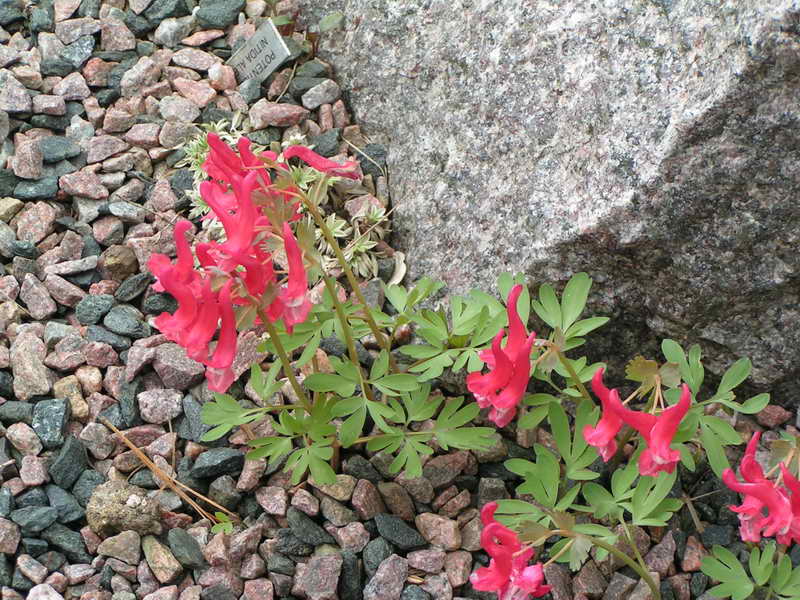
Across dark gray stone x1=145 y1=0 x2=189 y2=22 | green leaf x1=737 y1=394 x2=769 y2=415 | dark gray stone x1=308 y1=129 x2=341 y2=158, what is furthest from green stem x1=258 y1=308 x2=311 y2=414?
dark gray stone x1=145 y1=0 x2=189 y2=22

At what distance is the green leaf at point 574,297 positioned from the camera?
2.76 metres

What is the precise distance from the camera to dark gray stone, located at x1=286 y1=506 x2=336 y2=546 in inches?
114

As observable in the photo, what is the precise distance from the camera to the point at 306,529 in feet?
9.50

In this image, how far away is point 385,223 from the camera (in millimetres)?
3668

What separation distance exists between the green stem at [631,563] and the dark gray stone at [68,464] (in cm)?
157

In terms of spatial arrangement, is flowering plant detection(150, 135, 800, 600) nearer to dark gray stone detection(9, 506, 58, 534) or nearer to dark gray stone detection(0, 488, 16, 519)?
dark gray stone detection(9, 506, 58, 534)

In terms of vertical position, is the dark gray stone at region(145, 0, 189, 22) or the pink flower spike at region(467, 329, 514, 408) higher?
the dark gray stone at region(145, 0, 189, 22)

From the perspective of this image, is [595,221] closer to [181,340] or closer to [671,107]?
[671,107]

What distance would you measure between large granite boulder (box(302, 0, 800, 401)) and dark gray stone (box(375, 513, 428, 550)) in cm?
82

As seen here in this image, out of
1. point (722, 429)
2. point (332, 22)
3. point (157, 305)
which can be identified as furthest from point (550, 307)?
point (332, 22)

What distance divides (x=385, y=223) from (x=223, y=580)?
145cm

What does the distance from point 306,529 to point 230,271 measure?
3.18ft

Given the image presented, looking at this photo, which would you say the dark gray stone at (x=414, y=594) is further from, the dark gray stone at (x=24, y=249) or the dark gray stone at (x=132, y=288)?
the dark gray stone at (x=24, y=249)

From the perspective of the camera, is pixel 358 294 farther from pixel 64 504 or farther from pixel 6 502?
pixel 6 502
